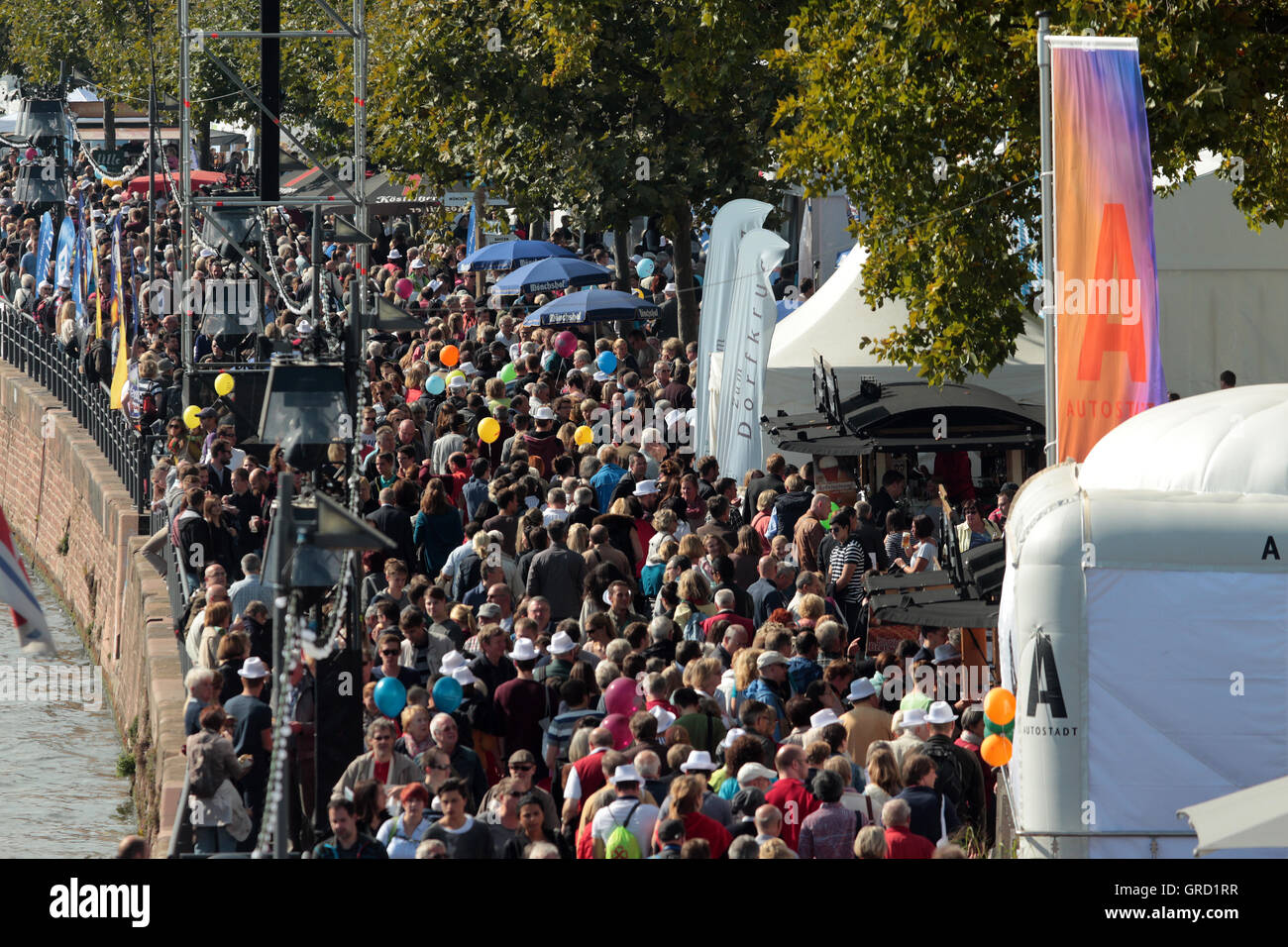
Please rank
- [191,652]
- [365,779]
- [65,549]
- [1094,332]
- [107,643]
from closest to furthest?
[365,779], [1094,332], [191,652], [107,643], [65,549]

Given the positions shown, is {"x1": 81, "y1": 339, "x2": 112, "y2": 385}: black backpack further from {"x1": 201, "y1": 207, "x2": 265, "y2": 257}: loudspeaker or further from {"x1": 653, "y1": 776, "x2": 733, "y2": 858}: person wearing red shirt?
{"x1": 653, "y1": 776, "x2": 733, "y2": 858}: person wearing red shirt

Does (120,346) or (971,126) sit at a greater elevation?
(971,126)

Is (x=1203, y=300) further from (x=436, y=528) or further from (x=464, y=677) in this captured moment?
(x=464, y=677)

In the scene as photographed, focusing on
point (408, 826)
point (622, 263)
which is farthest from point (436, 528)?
point (622, 263)

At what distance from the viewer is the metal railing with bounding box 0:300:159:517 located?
23266mm

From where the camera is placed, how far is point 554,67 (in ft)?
90.2

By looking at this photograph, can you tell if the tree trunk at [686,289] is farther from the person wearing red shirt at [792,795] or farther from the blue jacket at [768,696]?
the person wearing red shirt at [792,795]

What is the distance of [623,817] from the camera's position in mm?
10484

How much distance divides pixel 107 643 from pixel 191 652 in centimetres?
976

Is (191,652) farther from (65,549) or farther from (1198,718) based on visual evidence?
(65,549)

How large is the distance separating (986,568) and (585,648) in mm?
2486

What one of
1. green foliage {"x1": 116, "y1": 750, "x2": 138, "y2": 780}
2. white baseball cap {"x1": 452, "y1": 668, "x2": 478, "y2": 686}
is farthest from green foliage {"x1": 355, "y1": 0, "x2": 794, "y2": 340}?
white baseball cap {"x1": 452, "y1": 668, "x2": 478, "y2": 686}

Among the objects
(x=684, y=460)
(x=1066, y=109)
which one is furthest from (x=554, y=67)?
(x=1066, y=109)

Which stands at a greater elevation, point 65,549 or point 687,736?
point 65,549
